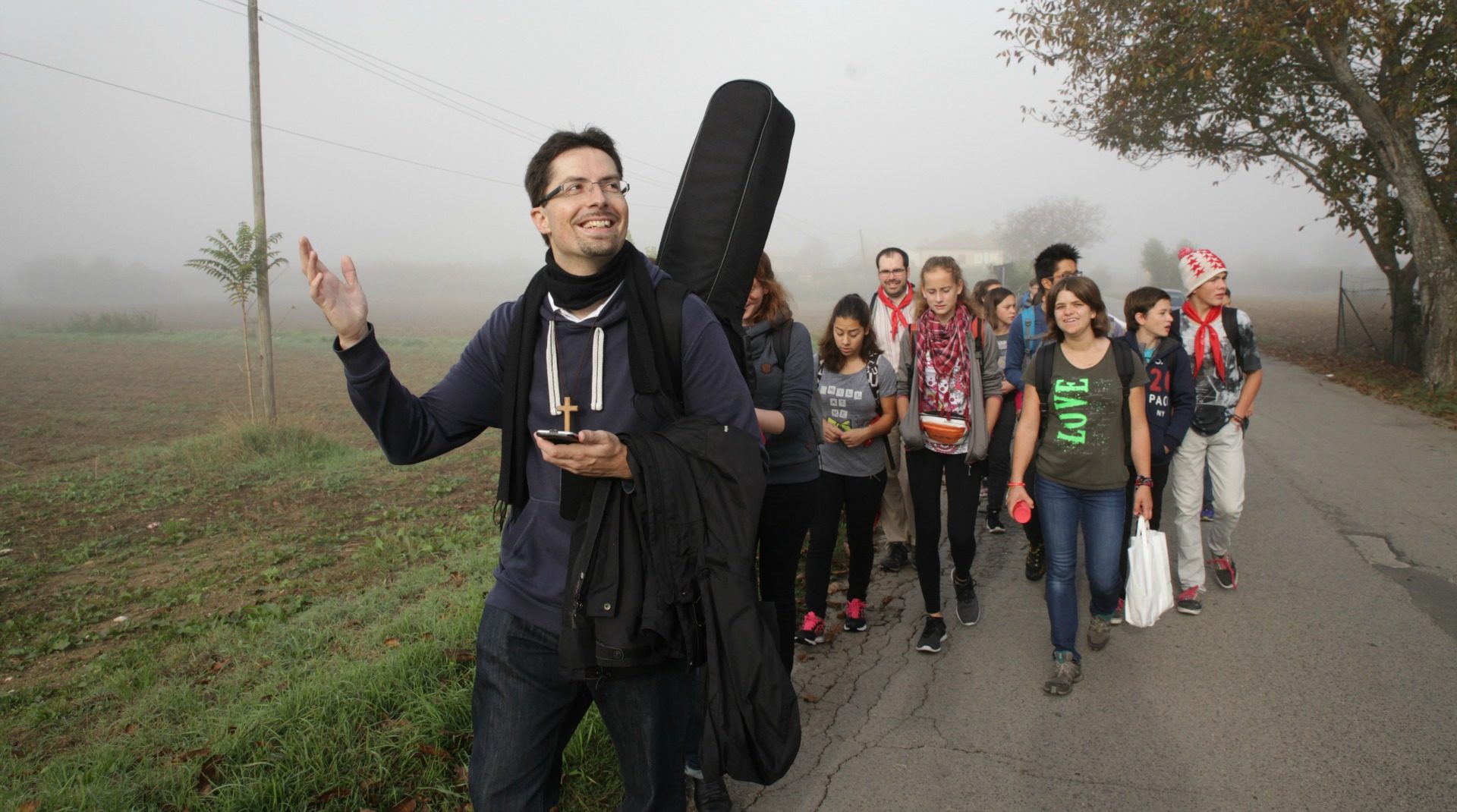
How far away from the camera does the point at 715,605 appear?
2000 millimetres

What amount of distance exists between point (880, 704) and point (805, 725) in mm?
398

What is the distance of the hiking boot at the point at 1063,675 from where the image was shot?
13.5ft

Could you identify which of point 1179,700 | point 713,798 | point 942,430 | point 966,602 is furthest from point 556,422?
point 966,602

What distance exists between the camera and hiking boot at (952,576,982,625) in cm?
502

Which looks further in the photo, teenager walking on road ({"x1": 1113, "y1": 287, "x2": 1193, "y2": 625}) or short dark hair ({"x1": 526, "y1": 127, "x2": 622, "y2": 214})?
teenager walking on road ({"x1": 1113, "y1": 287, "x2": 1193, "y2": 625})

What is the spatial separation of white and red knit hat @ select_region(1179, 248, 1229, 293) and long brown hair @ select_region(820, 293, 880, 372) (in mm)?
1998

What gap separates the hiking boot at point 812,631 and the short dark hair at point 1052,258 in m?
3.41

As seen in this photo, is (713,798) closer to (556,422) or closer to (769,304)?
(556,422)

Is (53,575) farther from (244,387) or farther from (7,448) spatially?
(244,387)

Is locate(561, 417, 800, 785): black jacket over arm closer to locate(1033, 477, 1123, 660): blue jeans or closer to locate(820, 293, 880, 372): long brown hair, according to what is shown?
locate(1033, 477, 1123, 660): blue jeans

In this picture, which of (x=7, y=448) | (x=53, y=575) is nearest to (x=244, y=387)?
(x=7, y=448)

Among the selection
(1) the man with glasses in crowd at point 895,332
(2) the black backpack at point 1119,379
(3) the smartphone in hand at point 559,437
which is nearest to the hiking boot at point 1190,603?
(2) the black backpack at point 1119,379

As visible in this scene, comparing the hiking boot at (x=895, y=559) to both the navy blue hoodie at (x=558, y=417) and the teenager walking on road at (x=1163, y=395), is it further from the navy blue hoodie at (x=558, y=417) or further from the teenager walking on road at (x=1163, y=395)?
the navy blue hoodie at (x=558, y=417)

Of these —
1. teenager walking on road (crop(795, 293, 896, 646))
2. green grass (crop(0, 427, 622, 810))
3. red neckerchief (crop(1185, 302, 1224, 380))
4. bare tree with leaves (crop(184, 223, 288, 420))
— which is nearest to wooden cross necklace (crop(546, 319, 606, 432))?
green grass (crop(0, 427, 622, 810))
